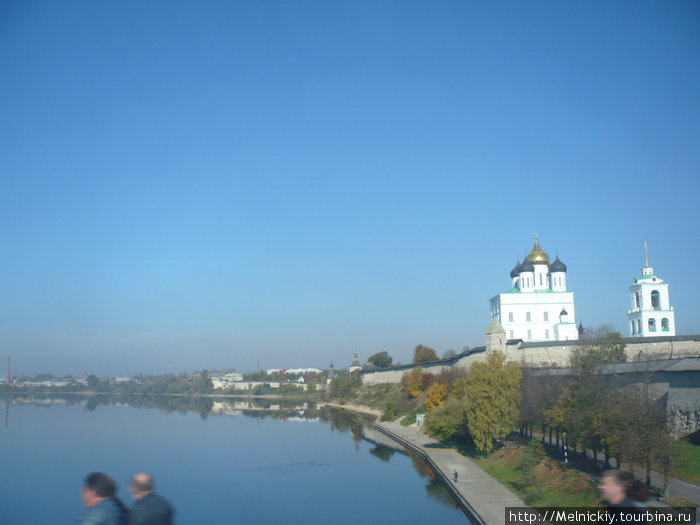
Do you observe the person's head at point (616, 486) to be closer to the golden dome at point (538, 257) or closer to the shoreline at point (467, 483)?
the shoreline at point (467, 483)

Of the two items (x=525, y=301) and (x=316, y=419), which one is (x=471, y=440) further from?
(x=316, y=419)

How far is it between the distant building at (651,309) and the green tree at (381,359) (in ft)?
87.3

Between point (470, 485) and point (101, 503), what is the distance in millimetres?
13790

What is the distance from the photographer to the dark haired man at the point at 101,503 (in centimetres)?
280

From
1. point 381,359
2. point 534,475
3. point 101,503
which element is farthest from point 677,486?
point 381,359

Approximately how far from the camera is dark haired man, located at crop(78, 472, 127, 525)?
2.80 meters

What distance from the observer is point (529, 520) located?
11242mm

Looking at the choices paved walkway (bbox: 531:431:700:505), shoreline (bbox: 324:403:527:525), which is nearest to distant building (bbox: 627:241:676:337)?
shoreline (bbox: 324:403:527:525)

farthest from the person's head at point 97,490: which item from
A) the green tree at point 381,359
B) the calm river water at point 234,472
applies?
the green tree at point 381,359

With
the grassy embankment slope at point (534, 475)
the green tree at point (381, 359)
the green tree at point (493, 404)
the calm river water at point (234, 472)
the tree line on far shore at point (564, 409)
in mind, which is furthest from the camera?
the green tree at point (381, 359)

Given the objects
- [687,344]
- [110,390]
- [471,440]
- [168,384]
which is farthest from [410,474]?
[110,390]

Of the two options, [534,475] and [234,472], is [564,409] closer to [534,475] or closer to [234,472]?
[534,475]

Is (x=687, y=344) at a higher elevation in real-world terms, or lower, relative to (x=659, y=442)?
higher

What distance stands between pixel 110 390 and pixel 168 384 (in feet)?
43.2
